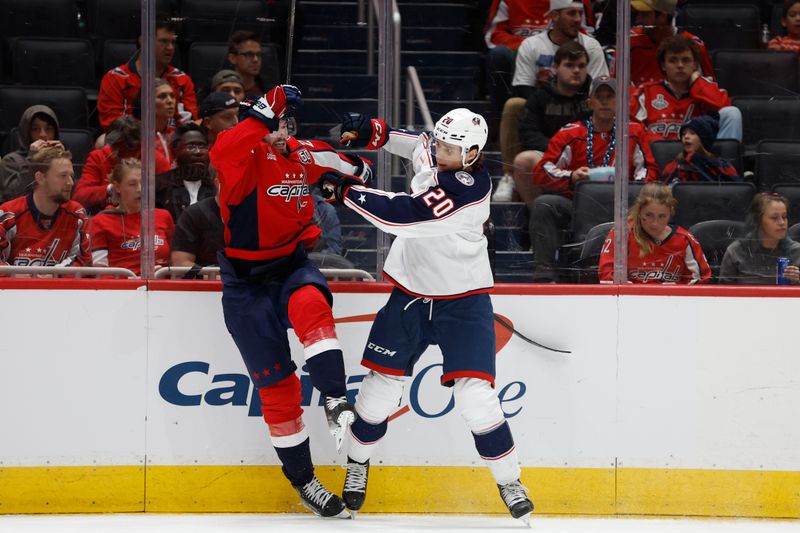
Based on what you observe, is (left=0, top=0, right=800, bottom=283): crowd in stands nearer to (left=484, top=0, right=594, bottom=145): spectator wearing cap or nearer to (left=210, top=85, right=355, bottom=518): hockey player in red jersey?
(left=484, top=0, right=594, bottom=145): spectator wearing cap

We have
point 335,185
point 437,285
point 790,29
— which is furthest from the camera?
point 790,29

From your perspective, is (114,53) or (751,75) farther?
(751,75)

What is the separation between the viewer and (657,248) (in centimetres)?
480

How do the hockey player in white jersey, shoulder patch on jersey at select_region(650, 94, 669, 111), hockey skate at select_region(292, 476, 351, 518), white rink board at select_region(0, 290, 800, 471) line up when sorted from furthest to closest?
shoulder patch on jersey at select_region(650, 94, 669, 111), white rink board at select_region(0, 290, 800, 471), hockey skate at select_region(292, 476, 351, 518), the hockey player in white jersey

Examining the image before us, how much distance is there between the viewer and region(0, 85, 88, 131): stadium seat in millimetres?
4625

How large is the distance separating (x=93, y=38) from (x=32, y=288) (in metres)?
0.92

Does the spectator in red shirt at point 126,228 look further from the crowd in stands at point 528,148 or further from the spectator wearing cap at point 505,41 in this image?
the spectator wearing cap at point 505,41

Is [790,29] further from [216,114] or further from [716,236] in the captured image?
[216,114]

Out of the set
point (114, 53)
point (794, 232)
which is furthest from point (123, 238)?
point (794, 232)

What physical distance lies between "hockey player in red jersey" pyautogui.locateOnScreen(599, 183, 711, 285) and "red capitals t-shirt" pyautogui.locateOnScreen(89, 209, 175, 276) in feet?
5.25

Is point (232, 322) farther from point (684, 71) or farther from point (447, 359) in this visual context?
point (684, 71)

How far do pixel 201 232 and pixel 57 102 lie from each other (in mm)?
688

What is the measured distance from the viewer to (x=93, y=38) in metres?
4.64

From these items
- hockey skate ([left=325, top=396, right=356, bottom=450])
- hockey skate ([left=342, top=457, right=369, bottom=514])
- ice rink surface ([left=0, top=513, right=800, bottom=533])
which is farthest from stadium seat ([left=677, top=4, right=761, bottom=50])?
hockey skate ([left=342, top=457, right=369, bottom=514])
